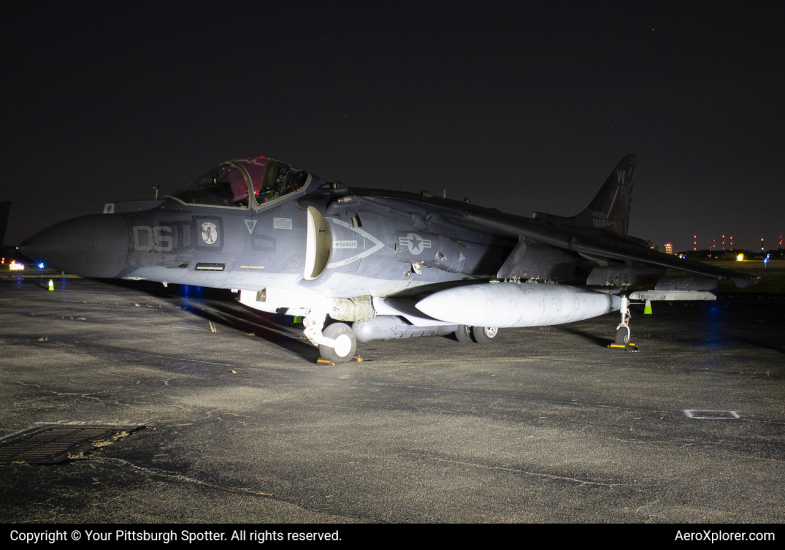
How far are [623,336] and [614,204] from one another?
6.14 metres

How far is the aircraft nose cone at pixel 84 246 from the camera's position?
6348 millimetres

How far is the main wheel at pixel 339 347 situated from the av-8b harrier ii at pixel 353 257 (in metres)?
0.02

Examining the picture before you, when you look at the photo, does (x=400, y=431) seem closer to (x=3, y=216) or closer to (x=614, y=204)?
(x=614, y=204)

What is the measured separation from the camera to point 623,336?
1034 cm

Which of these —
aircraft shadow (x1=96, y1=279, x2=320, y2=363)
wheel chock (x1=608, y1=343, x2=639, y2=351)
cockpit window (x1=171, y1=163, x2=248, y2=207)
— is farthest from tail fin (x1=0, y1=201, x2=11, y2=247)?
wheel chock (x1=608, y1=343, x2=639, y2=351)

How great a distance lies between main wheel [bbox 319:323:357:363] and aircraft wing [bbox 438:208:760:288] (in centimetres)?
284

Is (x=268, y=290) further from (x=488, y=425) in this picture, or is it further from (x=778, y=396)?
(x=778, y=396)

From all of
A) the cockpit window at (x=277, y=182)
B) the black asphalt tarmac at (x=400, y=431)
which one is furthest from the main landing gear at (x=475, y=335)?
the cockpit window at (x=277, y=182)

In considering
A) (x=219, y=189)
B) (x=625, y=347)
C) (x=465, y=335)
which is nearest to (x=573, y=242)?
(x=625, y=347)
